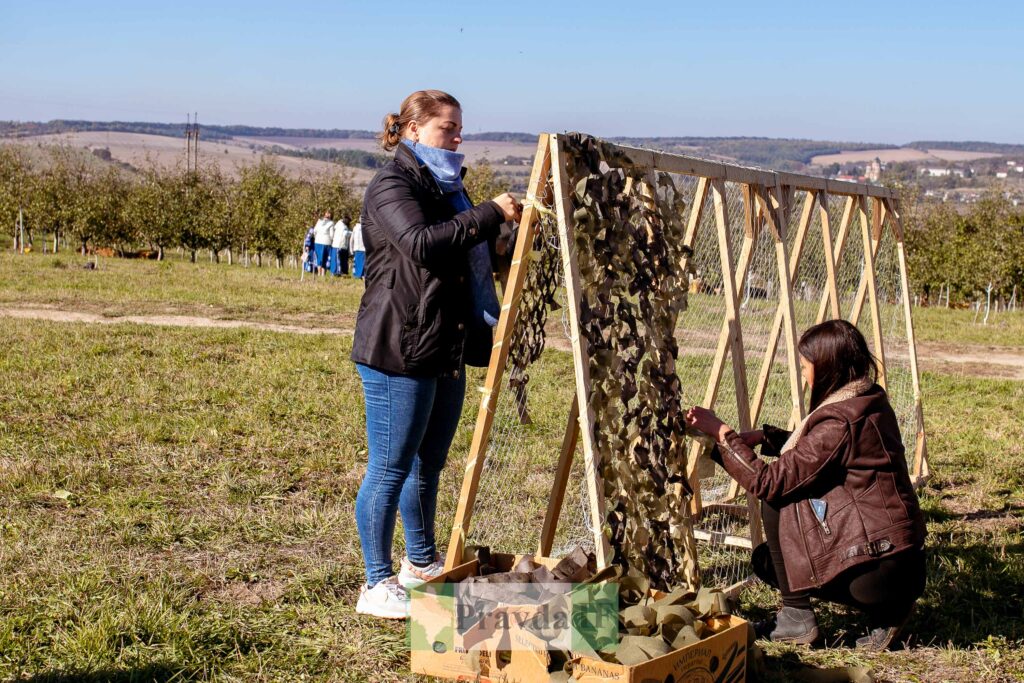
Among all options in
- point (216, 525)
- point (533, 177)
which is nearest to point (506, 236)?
point (533, 177)

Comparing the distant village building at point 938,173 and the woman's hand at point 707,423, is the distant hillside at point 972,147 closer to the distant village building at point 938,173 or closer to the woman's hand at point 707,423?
the distant village building at point 938,173

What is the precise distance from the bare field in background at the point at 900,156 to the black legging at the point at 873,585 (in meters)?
103

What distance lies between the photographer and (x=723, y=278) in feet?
14.8

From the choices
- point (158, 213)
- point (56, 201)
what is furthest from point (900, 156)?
point (56, 201)

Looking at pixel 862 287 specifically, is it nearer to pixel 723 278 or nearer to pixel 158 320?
pixel 723 278

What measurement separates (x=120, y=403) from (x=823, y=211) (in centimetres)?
495

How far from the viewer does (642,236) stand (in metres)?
3.48

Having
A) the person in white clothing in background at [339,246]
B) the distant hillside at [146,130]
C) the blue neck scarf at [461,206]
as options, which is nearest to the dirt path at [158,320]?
the blue neck scarf at [461,206]

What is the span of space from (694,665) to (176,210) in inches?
1316

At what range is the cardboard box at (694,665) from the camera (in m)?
2.76

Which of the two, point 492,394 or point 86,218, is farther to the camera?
point 86,218

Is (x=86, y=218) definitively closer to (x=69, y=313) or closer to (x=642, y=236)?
(x=69, y=313)

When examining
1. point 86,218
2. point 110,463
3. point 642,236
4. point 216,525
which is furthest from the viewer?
point 86,218

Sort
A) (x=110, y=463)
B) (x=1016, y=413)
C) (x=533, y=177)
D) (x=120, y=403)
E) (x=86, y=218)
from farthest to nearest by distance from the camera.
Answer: (x=86, y=218) < (x=1016, y=413) < (x=120, y=403) < (x=110, y=463) < (x=533, y=177)
